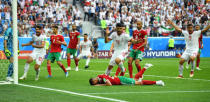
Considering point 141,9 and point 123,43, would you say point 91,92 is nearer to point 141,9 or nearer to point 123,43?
point 123,43

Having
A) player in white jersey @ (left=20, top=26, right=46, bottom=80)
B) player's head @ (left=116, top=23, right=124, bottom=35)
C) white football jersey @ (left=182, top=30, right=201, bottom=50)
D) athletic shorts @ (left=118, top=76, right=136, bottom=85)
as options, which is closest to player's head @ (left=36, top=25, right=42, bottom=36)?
player in white jersey @ (left=20, top=26, right=46, bottom=80)

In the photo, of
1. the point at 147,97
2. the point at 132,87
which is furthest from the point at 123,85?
the point at 147,97

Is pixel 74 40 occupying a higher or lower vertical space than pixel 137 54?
higher

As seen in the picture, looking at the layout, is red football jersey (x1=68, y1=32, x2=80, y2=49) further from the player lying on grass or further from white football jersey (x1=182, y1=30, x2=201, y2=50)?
the player lying on grass

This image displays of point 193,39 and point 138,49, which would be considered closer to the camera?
point 138,49

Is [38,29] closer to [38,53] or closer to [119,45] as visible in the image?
[38,53]

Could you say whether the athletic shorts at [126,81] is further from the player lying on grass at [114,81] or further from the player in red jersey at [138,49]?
the player in red jersey at [138,49]

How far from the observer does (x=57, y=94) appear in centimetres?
993

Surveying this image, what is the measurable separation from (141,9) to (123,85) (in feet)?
88.2

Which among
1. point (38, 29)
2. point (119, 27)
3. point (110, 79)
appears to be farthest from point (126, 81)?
point (38, 29)

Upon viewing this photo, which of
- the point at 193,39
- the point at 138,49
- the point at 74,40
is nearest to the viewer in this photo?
the point at 138,49

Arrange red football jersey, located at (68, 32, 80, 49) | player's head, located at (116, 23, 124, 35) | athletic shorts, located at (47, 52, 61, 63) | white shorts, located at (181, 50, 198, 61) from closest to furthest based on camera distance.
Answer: player's head, located at (116, 23, 124, 35)
white shorts, located at (181, 50, 198, 61)
athletic shorts, located at (47, 52, 61, 63)
red football jersey, located at (68, 32, 80, 49)

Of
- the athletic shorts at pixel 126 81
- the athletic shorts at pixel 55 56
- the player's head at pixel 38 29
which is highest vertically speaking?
the player's head at pixel 38 29

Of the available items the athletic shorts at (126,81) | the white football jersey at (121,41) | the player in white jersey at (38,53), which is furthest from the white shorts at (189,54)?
the player in white jersey at (38,53)
